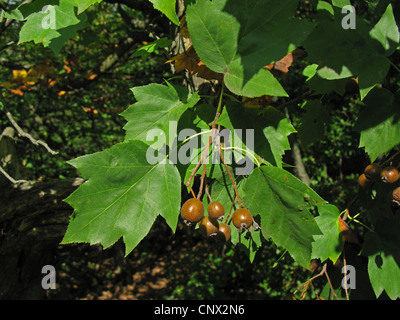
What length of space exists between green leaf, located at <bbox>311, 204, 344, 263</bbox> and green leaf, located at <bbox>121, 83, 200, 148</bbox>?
2.76ft

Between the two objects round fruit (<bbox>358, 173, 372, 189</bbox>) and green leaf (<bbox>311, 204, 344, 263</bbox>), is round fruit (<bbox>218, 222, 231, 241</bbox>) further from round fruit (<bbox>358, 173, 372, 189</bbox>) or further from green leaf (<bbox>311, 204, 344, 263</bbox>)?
round fruit (<bbox>358, 173, 372, 189</bbox>)

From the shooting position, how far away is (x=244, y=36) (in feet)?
3.32

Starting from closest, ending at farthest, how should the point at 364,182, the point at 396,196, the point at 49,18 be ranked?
the point at 396,196 < the point at 49,18 < the point at 364,182

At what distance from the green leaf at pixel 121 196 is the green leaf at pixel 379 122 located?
0.72 meters

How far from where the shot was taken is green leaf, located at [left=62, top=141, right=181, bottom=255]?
3.41ft

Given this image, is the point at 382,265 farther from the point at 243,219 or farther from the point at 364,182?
the point at 243,219

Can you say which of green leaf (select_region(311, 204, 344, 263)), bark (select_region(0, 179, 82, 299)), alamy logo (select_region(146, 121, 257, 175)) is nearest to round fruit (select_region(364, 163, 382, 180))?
green leaf (select_region(311, 204, 344, 263))

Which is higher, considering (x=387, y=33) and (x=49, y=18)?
(x=49, y=18)

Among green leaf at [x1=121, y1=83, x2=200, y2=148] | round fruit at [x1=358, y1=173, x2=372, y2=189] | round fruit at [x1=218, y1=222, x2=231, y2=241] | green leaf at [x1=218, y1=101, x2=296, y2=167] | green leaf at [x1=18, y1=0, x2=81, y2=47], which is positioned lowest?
round fruit at [x1=218, y1=222, x2=231, y2=241]

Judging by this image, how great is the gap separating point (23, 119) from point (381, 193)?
15.5ft

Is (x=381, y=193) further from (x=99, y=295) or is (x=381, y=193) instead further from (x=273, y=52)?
(x=99, y=295)

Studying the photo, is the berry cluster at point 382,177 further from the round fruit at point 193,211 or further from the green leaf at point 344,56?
the round fruit at point 193,211

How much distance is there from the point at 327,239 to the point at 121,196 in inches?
39.1

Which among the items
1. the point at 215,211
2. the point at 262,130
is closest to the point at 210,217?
the point at 215,211
